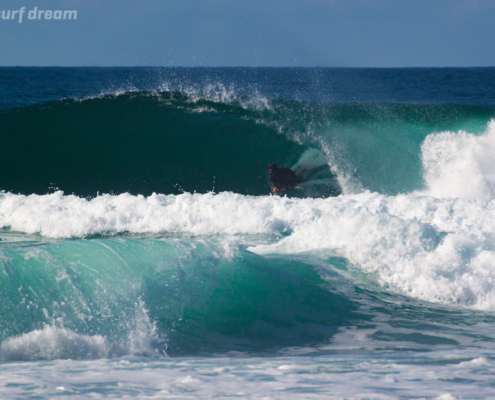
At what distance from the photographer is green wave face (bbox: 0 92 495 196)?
10.2 metres

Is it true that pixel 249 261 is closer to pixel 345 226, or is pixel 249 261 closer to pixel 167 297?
pixel 167 297

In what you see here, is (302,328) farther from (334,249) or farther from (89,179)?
(89,179)

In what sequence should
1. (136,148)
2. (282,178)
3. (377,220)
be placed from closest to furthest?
(377,220) → (282,178) → (136,148)

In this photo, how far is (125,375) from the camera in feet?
8.02

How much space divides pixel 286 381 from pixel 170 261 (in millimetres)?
1975

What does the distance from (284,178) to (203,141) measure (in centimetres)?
249

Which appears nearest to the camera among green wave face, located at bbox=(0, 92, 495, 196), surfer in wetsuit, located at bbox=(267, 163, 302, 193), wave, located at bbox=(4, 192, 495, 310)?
wave, located at bbox=(4, 192, 495, 310)

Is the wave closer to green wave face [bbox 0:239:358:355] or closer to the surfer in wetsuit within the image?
green wave face [bbox 0:239:358:355]

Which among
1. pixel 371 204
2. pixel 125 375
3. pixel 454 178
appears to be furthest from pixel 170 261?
pixel 454 178

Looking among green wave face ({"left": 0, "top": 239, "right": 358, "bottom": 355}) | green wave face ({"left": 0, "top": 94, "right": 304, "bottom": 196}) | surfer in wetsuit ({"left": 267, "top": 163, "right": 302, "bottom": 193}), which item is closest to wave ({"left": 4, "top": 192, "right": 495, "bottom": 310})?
green wave face ({"left": 0, "top": 239, "right": 358, "bottom": 355})

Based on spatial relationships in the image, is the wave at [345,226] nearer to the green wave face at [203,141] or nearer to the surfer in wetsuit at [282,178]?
the surfer in wetsuit at [282,178]

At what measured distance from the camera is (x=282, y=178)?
1002 centimetres

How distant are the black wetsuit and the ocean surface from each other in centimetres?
23

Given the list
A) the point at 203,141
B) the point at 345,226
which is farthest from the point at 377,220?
the point at 203,141
